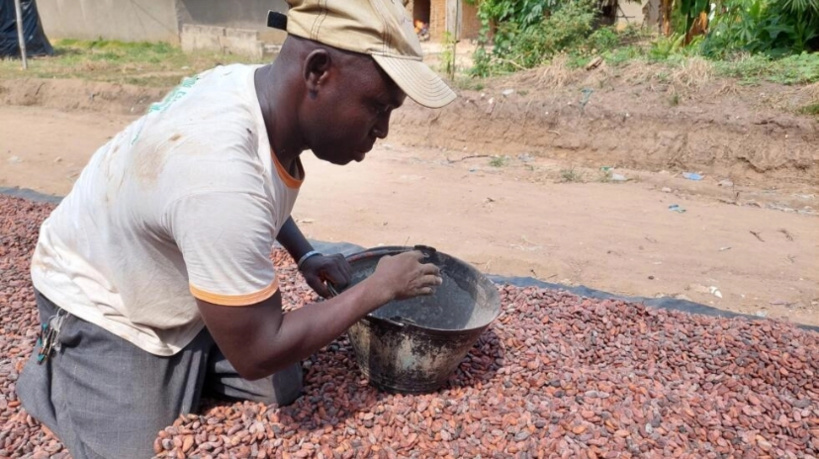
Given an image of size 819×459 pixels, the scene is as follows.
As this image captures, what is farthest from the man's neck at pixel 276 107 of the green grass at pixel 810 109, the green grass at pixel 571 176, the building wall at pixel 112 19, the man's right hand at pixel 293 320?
the building wall at pixel 112 19

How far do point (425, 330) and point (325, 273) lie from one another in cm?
47

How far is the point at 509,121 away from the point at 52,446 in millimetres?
6369

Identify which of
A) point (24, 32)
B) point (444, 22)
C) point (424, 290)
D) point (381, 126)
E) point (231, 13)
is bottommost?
point (444, 22)

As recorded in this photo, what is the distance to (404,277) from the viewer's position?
6.57 ft

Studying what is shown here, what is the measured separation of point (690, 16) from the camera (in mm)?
10133

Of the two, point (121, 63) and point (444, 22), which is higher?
point (444, 22)

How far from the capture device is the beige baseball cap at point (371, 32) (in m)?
1.71

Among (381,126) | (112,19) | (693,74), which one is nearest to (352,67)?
(381,126)

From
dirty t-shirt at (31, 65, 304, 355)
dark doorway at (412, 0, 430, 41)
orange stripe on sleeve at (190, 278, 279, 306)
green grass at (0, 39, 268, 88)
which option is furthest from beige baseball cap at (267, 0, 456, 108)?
A: dark doorway at (412, 0, 430, 41)

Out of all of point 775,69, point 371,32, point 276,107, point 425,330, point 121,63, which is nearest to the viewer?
point 371,32

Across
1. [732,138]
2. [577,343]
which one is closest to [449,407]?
[577,343]

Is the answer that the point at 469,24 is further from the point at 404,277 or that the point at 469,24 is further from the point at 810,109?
the point at 404,277

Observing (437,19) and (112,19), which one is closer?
(112,19)

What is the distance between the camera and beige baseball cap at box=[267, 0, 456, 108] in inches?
67.4
